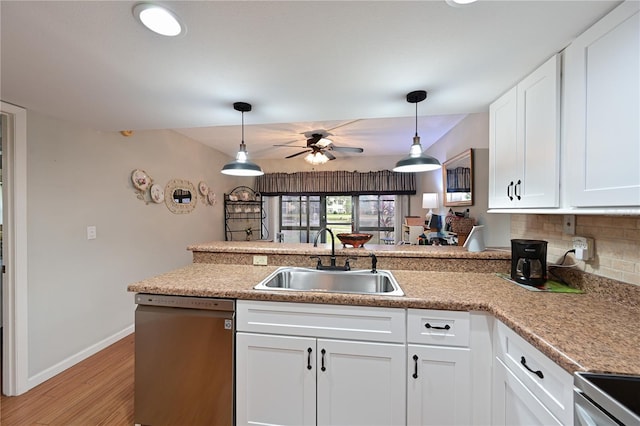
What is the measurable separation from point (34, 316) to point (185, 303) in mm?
1570

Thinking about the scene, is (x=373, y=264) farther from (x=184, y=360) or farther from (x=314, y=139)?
(x=314, y=139)

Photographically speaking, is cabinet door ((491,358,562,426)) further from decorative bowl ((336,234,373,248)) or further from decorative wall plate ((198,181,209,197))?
decorative wall plate ((198,181,209,197))

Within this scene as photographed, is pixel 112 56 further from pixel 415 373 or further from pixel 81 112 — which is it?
pixel 415 373

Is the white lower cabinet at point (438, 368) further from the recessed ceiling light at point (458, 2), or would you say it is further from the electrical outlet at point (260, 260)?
the recessed ceiling light at point (458, 2)

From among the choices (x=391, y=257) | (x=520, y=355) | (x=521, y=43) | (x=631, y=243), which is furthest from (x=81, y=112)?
(x=631, y=243)

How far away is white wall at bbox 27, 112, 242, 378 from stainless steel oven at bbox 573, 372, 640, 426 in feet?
10.5

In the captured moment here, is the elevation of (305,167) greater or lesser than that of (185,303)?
greater

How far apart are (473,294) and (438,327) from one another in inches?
11.2

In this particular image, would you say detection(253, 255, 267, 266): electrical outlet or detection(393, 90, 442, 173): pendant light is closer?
detection(393, 90, 442, 173): pendant light

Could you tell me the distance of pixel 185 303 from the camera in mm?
1424

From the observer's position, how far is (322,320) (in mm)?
1346

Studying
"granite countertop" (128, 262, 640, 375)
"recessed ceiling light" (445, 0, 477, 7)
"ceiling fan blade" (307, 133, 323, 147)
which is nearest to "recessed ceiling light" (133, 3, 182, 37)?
"recessed ceiling light" (445, 0, 477, 7)

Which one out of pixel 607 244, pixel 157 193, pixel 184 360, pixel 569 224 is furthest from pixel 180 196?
pixel 607 244

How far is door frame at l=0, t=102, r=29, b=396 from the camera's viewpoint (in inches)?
71.6
